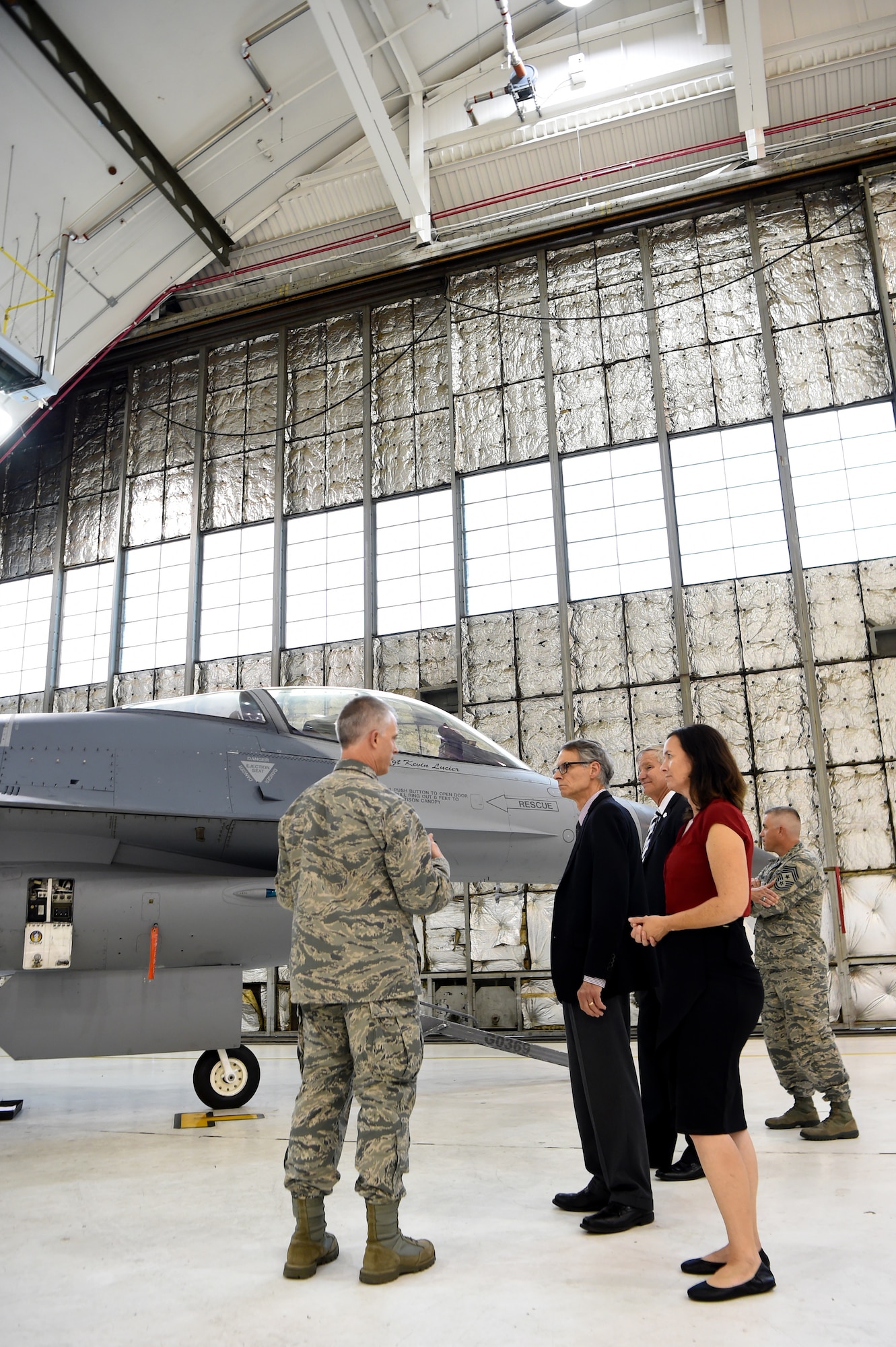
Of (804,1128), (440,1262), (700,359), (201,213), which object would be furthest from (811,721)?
(201,213)

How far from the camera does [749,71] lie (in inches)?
498

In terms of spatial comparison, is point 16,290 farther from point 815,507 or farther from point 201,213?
point 815,507

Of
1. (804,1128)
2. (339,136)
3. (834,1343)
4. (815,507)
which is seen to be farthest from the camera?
(339,136)

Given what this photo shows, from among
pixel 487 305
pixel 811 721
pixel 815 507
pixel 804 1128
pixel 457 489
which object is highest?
pixel 487 305

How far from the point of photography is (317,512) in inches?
611

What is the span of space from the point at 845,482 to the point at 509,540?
16.1ft

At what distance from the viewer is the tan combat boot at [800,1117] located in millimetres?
5023

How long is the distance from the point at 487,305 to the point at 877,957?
11.6 meters

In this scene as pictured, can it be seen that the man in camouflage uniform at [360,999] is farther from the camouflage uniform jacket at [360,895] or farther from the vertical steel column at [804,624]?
the vertical steel column at [804,624]

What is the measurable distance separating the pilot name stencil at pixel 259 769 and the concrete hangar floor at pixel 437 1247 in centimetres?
214

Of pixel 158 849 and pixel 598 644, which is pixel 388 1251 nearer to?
pixel 158 849

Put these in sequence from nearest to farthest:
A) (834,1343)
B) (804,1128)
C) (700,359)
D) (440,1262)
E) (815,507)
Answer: (834,1343), (440,1262), (804,1128), (815,507), (700,359)

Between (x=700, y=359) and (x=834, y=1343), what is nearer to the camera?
(x=834, y=1343)

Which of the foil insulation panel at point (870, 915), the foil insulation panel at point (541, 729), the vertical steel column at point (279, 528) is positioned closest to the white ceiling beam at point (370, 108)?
Result: the vertical steel column at point (279, 528)
